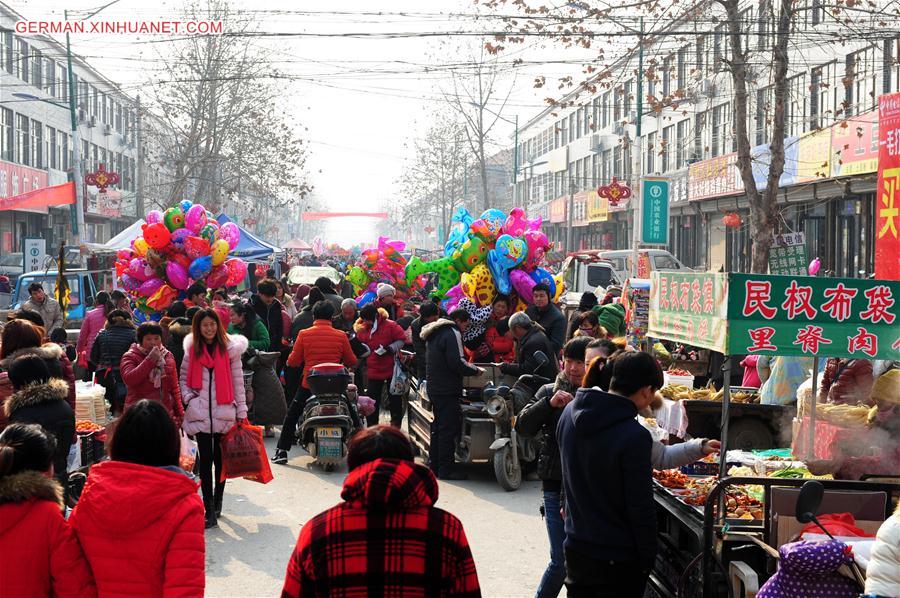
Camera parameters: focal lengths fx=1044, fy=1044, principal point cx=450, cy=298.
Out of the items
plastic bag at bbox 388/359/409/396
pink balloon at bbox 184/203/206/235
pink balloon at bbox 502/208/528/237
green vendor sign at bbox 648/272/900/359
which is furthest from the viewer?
pink balloon at bbox 184/203/206/235

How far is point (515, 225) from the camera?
1454 centimetres

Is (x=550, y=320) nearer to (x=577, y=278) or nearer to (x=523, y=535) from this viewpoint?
(x=523, y=535)

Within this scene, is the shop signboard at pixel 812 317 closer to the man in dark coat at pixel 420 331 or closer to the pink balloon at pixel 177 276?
the man in dark coat at pixel 420 331

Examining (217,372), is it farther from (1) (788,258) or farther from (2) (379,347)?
(1) (788,258)

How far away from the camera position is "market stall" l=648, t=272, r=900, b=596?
5.22 m

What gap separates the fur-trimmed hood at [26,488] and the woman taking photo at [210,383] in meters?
4.30

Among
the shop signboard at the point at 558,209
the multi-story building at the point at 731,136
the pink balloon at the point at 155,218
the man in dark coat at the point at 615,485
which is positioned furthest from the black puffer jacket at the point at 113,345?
the shop signboard at the point at 558,209

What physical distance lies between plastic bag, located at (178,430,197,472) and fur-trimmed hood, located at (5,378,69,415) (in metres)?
2.31

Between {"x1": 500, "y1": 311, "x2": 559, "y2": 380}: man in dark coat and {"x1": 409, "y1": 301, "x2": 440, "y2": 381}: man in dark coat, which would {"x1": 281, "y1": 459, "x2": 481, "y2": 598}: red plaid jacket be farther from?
{"x1": 409, "y1": 301, "x2": 440, "y2": 381}: man in dark coat

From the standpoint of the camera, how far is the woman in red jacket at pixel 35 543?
377 cm

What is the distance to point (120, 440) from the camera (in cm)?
384

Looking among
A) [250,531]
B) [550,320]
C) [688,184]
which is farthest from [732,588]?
[688,184]

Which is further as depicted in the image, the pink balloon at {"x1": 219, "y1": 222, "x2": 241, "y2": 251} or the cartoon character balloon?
the pink balloon at {"x1": 219, "y1": 222, "x2": 241, "y2": 251}

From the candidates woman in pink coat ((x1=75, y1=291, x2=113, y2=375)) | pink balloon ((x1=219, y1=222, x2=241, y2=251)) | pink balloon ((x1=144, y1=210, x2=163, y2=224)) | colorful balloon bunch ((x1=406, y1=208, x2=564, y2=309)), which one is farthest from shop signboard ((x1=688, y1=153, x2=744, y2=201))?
woman in pink coat ((x1=75, y1=291, x2=113, y2=375))
